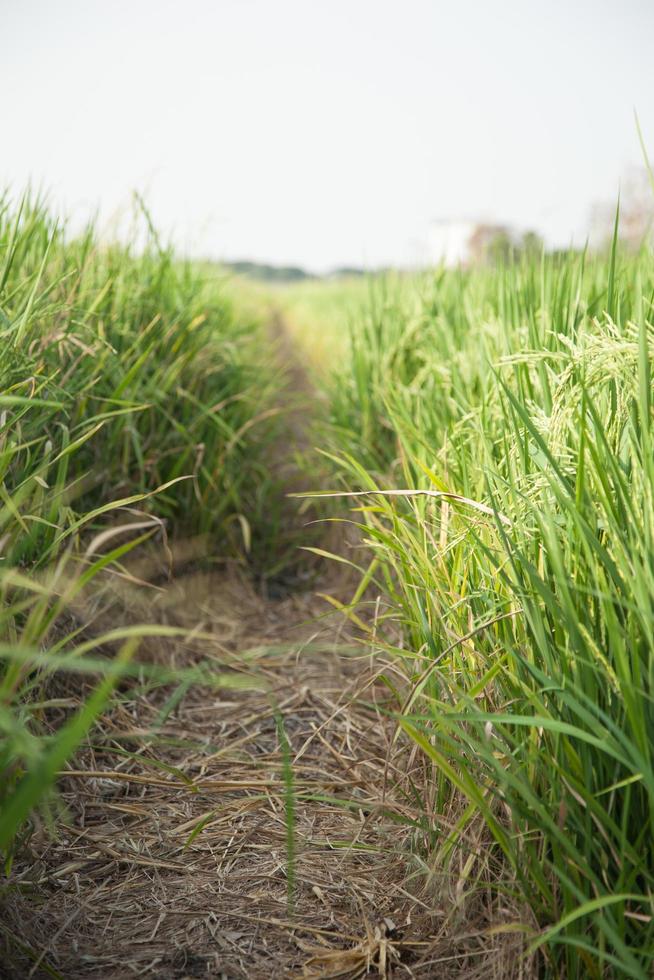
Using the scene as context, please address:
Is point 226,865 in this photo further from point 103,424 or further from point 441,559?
point 103,424

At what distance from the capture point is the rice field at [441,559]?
2.72 feet

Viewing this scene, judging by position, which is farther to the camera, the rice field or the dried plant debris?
the dried plant debris

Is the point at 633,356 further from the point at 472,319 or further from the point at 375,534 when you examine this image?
the point at 472,319

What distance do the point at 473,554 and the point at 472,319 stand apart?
3.35 feet

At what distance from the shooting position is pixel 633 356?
3.19 feet

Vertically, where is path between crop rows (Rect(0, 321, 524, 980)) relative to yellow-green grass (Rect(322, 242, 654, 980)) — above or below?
below

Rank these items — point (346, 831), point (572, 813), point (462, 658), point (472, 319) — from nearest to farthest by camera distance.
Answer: point (572, 813), point (462, 658), point (346, 831), point (472, 319)

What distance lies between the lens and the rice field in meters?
0.83

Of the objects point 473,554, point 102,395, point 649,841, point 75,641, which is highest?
point 102,395

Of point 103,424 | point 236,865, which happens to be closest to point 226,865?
point 236,865

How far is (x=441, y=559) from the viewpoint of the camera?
4.15 ft

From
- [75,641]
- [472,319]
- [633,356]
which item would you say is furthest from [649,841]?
[472,319]

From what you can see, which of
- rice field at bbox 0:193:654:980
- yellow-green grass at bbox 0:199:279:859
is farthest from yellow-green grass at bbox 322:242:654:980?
yellow-green grass at bbox 0:199:279:859

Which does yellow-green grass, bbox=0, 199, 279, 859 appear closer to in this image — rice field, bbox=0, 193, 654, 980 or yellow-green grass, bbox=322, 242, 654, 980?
rice field, bbox=0, 193, 654, 980
